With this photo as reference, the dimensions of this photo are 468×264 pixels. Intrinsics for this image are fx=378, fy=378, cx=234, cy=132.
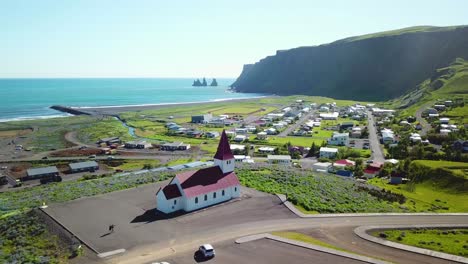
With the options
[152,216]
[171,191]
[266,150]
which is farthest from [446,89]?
[152,216]

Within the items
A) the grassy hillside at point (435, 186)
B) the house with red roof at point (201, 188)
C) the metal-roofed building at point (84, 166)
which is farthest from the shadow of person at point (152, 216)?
the metal-roofed building at point (84, 166)

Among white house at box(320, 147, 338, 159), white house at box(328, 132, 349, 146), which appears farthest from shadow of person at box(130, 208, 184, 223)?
white house at box(328, 132, 349, 146)

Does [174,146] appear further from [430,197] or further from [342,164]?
[430,197]

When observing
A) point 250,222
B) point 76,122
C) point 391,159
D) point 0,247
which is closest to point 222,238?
point 250,222

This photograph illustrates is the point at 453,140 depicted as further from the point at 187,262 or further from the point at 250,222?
the point at 187,262

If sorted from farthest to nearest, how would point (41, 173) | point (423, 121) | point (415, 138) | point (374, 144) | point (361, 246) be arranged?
point (423, 121), point (374, 144), point (415, 138), point (41, 173), point (361, 246)

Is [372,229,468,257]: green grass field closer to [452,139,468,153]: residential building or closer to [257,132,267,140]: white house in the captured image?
[452,139,468,153]: residential building

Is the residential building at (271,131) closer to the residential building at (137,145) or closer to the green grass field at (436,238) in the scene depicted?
the residential building at (137,145)
